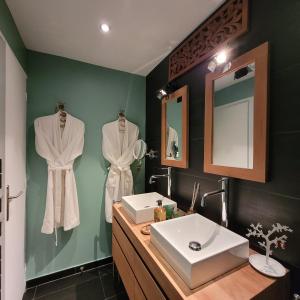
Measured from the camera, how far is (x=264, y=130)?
923 millimetres

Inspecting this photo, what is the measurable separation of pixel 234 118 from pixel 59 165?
65.5 inches

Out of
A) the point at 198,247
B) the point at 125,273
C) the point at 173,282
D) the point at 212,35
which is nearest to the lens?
the point at 173,282

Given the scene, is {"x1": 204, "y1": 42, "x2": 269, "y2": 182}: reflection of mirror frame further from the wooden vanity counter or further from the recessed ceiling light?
the recessed ceiling light

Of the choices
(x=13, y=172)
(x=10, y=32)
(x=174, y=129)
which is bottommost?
(x=13, y=172)

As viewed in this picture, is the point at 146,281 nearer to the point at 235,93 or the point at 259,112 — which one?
the point at 259,112

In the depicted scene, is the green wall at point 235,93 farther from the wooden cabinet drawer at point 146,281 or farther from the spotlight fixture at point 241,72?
the wooden cabinet drawer at point 146,281

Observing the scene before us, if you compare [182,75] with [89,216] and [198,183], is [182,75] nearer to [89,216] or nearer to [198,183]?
[198,183]

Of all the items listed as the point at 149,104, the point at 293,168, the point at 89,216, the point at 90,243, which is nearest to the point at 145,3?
the point at 149,104

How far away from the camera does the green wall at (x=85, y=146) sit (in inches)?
68.6

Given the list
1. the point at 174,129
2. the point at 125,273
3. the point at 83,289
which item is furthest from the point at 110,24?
the point at 83,289

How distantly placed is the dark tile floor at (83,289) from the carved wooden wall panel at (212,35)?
224 cm

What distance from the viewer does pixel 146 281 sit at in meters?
0.98

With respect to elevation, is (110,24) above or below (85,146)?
above

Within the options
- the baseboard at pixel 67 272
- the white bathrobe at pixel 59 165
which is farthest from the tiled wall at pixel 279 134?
the baseboard at pixel 67 272
